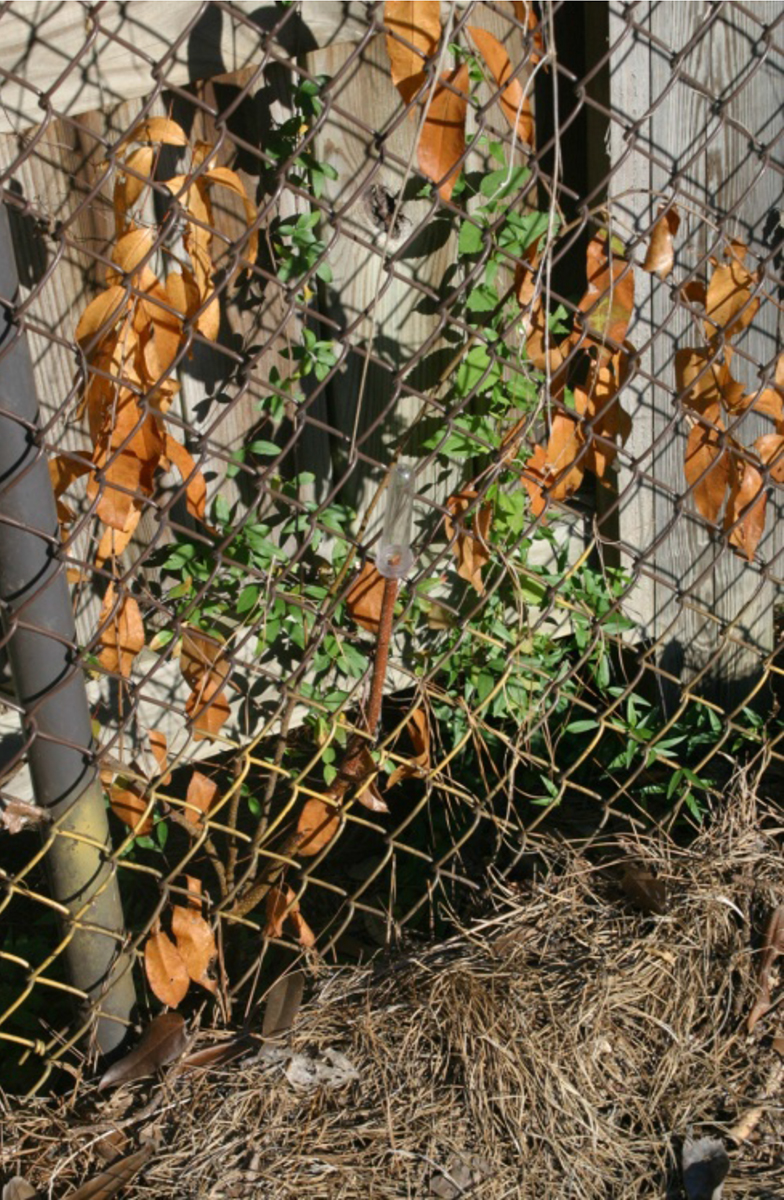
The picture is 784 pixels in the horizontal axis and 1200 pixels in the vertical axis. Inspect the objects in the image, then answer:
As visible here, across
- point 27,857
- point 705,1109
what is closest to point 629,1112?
point 705,1109

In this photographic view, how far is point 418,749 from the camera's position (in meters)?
2.73

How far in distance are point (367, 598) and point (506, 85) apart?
0.93m

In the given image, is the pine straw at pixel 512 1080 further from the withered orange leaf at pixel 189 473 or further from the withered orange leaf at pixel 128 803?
the withered orange leaf at pixel 189 473

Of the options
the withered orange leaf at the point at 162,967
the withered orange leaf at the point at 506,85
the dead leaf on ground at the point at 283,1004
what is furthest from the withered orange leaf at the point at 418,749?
the withered orange leaf at the point at 506,85

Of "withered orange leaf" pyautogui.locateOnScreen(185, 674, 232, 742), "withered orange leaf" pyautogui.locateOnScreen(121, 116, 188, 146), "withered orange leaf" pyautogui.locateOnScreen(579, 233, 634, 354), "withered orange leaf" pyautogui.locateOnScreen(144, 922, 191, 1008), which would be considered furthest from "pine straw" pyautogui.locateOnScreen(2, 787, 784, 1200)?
"withered orange leaf" pyautogui.locateOnScreen(121, 116, 188, 146)

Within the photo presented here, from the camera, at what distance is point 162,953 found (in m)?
2.44

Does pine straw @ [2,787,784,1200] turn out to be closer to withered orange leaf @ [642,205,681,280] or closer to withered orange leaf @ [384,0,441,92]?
withered orange leaf @ [642,205,681,280]

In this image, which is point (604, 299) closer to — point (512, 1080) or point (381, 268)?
point (381, 268)

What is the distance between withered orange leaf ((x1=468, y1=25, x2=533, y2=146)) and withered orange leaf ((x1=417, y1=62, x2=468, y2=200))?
5cm

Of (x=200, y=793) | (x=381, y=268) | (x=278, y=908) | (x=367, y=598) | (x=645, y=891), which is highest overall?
(x=381, y=268)

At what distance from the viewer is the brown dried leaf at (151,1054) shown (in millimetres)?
2412

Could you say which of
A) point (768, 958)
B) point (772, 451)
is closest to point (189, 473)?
point (772, 451)

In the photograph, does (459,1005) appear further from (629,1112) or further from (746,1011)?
(746,1011)

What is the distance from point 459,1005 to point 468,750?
2.42 feet
